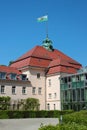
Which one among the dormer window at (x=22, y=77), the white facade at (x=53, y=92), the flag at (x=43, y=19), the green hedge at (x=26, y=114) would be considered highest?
the flag at (x=43, y=19)

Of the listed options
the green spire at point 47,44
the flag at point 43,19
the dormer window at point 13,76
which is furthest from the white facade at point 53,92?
the flag at point 43,19

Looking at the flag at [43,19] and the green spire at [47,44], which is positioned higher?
the flag at [43,19]

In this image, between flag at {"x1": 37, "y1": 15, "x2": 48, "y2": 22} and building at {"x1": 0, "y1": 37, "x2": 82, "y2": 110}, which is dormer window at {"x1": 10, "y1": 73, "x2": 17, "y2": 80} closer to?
building at {"x1": 0, "y1": 37, "x2": 82, "y2": 110}

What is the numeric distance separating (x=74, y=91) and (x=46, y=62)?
10337mm

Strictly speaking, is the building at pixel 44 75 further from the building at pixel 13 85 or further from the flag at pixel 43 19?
the flag at pixel 43 19

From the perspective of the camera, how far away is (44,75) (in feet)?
175

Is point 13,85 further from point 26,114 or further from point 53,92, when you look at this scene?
point 26,114

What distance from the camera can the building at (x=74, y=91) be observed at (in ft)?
148

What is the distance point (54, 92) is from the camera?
51.0 meters

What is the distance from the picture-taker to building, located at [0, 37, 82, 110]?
5078 cm

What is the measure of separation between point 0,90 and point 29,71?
6.93 m

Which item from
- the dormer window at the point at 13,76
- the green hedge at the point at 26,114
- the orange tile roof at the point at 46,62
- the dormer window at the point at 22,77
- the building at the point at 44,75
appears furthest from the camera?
the orange tile roof at the point at 46,62

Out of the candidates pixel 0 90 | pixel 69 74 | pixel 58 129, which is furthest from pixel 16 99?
pixel 58 129

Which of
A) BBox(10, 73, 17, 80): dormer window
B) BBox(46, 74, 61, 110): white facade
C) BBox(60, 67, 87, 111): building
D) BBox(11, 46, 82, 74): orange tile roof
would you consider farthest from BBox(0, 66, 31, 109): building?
BBox(60, 67, 87, 111): building
